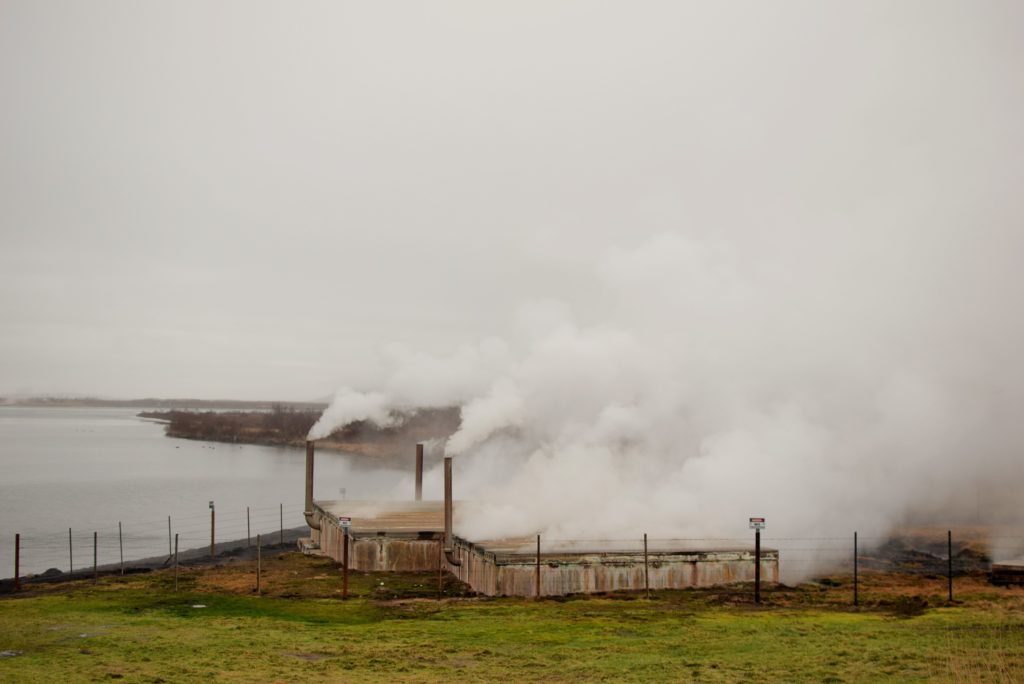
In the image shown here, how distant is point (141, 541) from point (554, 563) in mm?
27297

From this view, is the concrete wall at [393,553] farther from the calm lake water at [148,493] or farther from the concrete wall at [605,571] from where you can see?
the calm lake water at [148,493]

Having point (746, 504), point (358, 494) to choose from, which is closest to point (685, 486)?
point (746, 504)

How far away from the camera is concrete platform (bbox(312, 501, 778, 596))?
26500 millimetres

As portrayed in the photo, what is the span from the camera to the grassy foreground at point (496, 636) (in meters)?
16.8

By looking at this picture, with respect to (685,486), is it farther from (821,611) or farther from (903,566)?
(821,611)

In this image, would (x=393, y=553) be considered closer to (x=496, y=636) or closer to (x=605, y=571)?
(x=605, y=571)

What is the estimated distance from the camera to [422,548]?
31.9 metres

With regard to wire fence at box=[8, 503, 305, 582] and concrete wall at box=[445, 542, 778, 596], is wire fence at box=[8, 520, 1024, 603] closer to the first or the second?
wire fence at box=[8, 503, 305, 582]

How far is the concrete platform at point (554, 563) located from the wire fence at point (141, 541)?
7.85 meters

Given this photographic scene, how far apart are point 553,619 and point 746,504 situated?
1807 centimetres

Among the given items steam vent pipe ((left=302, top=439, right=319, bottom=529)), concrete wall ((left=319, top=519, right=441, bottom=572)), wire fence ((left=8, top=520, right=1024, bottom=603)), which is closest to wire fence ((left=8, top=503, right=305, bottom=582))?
wire fence ((left=8, top=520, right=1024, bottom=603))

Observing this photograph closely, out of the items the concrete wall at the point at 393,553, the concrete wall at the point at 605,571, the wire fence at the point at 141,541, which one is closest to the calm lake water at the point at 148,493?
the wire fence at the point at 141,541

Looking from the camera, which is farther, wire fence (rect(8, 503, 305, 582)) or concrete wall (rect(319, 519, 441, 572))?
wire fence (rect(8, 503, 305, 582))

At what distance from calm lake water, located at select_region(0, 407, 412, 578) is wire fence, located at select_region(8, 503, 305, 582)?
78 mm
